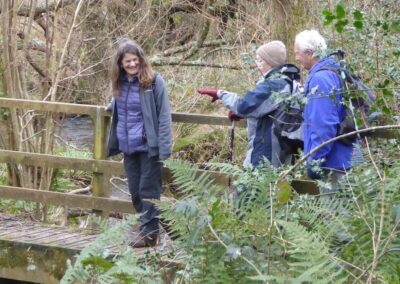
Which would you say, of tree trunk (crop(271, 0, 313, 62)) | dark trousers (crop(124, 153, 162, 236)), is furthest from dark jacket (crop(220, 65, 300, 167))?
tree trunk (crop(271, 0, 313, 62))

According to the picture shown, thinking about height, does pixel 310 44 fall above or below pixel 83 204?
above

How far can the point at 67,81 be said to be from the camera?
989cm

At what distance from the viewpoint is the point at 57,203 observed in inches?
284

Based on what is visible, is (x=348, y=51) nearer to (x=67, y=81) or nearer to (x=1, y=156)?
(x=1, y=156)

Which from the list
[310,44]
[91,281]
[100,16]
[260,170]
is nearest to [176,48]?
[100,16]

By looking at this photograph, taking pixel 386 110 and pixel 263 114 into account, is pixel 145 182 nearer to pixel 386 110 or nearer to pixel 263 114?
pixel 263 114

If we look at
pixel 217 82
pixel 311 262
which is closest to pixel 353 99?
pixel 311 262

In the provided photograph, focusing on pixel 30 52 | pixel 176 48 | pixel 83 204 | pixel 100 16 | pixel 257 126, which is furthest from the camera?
pixel 176 48

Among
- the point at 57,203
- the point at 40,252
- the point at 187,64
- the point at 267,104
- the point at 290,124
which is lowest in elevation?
the point at 40,252

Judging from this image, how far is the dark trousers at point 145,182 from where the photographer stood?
6.32 m

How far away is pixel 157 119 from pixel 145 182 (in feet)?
1.58

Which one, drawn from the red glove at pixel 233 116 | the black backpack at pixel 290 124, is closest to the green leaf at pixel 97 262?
the black backpack at pixel 290 124

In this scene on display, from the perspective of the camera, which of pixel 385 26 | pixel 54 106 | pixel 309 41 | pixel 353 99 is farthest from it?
pixel 54 106

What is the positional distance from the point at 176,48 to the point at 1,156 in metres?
6.01
